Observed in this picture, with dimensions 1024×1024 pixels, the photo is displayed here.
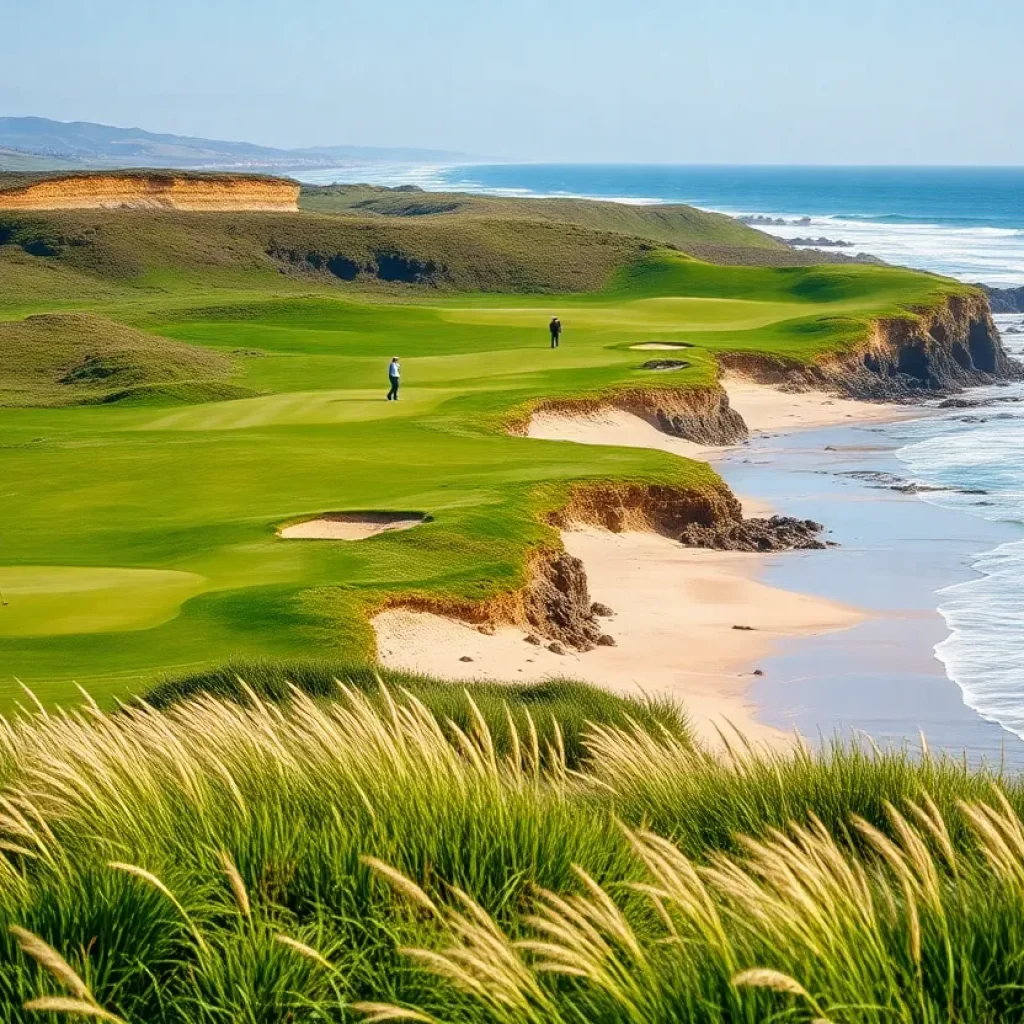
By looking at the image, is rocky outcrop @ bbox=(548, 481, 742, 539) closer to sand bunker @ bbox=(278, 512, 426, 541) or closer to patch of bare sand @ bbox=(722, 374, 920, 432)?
sand bunker @ bbox=(278, 512, 426, 541)

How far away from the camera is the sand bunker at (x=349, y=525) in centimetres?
2519

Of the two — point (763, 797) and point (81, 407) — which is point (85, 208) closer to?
point (81, 407)

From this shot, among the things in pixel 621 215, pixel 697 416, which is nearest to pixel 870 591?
pixel 697 416

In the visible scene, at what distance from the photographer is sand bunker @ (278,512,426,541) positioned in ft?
82.6

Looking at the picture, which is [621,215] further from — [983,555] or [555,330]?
[983,555]

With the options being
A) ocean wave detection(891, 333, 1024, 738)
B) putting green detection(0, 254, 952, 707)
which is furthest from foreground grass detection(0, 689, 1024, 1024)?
ocean wave detection(891, 333, 1024, 738)

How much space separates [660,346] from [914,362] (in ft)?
44.1

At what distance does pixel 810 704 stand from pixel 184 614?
7899 mm

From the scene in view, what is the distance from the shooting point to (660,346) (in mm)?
56438

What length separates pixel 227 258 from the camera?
9169 cm

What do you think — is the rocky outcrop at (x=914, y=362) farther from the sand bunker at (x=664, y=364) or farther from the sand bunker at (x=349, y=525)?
the sand bunker at (x=349, y=525)

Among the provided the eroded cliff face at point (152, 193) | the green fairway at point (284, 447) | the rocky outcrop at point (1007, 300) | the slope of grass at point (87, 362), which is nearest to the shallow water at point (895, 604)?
the green fairway at point (284, 447)

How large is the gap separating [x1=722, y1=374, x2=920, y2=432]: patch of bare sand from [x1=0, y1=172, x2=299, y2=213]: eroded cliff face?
5558cm

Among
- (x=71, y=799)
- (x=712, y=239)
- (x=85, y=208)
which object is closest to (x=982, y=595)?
(x=71, y=799)
